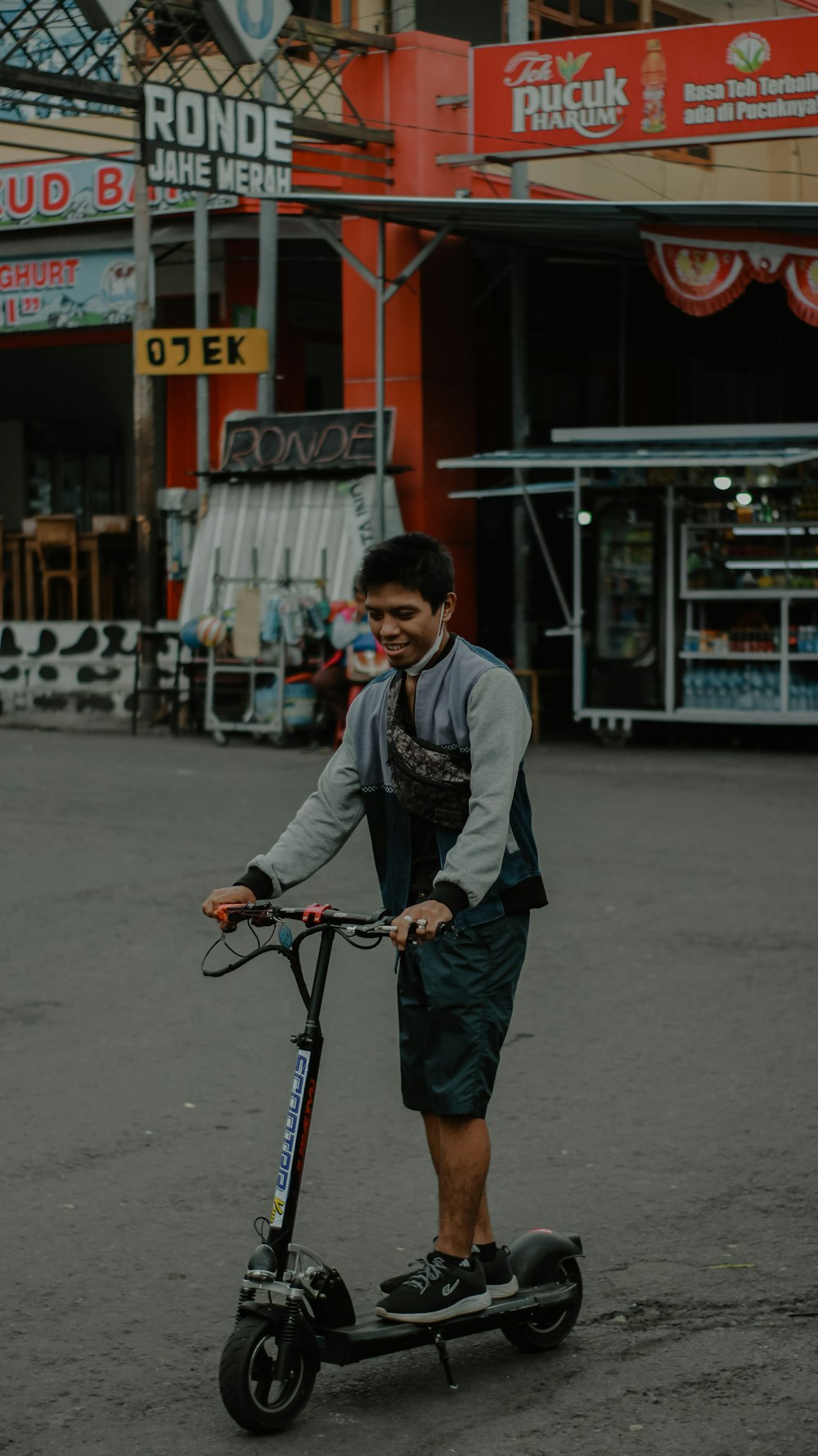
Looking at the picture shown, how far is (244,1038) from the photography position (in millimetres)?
7191

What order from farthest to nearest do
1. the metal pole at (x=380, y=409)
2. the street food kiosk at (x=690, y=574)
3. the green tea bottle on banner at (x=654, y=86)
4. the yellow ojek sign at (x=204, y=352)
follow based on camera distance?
the yellow ojek sign at (x=204, y=352) < the metal pole at (x=380, y=409) < the street food kiosk at (x=690, y=574) < the green tea bottle on banner at (x=654, y=86)

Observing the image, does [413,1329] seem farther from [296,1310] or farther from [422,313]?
[422,313]

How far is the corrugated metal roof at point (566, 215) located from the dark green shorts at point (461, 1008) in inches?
449

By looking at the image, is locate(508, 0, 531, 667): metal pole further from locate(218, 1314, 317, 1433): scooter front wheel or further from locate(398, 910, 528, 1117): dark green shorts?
locate(218, 1314, 317, 1433): scooter front wheel

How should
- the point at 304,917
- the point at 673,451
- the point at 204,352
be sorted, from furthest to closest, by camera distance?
the point at 204,352 < the point at 673,451 < the point at 304,917

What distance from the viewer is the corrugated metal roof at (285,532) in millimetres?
17672

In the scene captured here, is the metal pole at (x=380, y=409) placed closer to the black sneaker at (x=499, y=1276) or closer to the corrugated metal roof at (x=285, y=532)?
the corrugated metal roof at (x=285, y=532)

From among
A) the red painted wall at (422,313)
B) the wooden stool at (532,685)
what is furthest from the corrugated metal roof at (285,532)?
the wooden stool at (532,685)

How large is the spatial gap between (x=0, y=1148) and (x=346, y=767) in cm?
216

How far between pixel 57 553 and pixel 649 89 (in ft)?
33.8

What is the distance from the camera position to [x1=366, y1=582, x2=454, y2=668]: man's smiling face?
408cm

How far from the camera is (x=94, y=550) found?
2309 cm

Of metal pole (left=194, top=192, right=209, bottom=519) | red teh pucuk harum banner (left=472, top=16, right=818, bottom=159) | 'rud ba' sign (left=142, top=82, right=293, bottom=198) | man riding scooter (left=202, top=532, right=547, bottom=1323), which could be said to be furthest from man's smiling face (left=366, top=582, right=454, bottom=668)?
metal pole (left=194, top=192, right=209, bottom=519)

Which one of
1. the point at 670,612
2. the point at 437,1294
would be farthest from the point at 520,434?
the point at 437,1294
